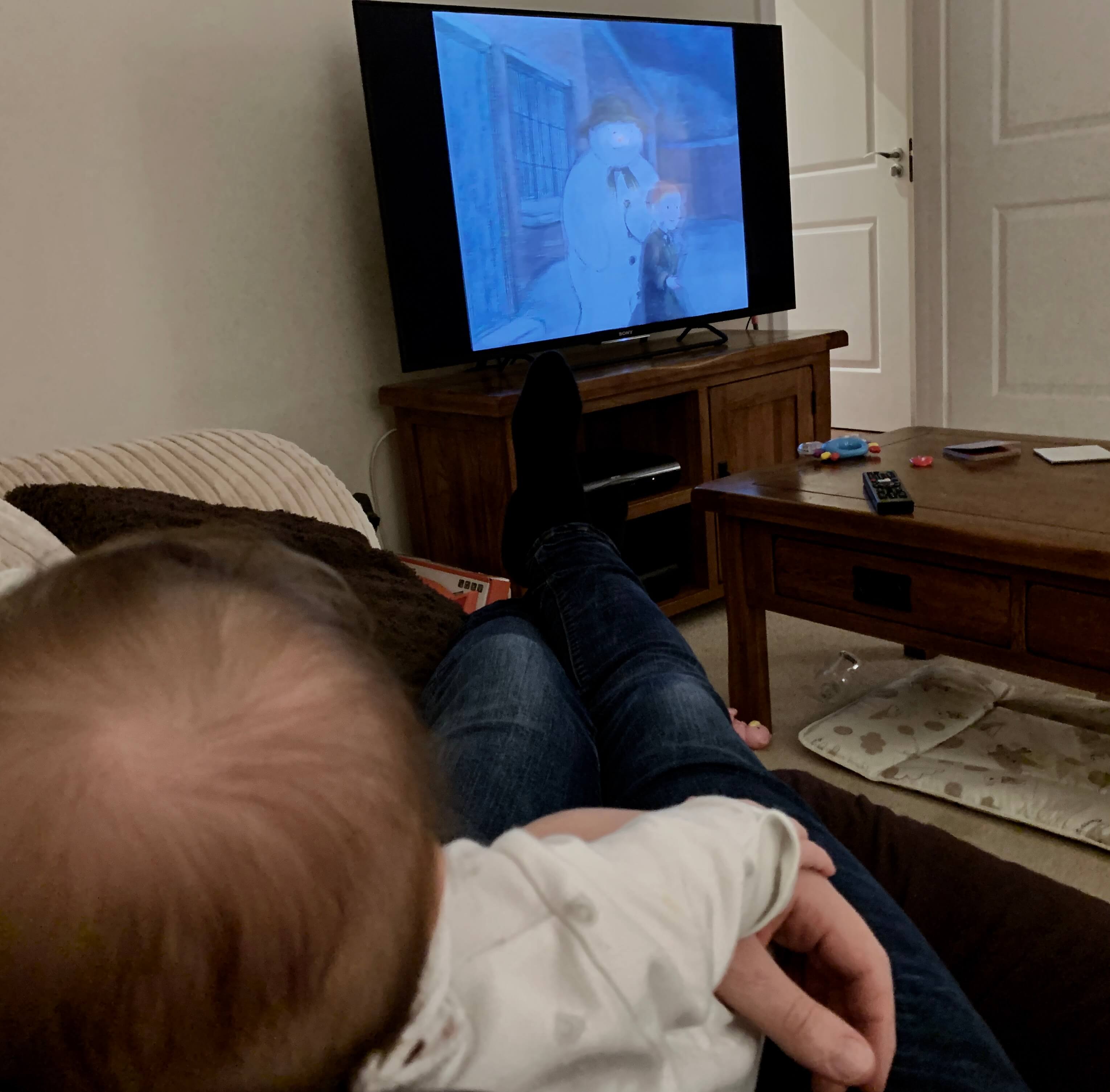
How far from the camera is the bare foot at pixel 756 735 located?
174 centimetres

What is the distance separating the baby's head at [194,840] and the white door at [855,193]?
A: 353 centimetres

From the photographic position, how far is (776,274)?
2676mm

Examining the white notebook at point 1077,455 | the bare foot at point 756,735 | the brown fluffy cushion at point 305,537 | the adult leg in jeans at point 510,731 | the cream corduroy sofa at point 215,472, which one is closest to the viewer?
the adult leg in jeans at point 510,731

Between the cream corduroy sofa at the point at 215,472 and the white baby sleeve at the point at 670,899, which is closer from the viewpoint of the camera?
the white baby sleeve at the point at 670,899

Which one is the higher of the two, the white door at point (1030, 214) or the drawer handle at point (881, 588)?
the white door at point (1030, 214)

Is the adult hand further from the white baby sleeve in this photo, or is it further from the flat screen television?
the flat screen television

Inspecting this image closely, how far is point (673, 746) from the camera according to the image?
0.76 m

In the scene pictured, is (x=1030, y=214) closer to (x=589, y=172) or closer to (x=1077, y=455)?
(x=589, y=172)

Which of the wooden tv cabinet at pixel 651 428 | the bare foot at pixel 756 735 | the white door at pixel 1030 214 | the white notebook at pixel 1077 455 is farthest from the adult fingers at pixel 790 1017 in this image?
the white door at pixel 1030 214

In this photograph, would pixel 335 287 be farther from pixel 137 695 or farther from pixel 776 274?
pixel 137 695

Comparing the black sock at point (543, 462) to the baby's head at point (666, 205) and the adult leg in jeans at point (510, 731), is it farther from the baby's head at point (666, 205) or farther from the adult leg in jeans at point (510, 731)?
the baby's head at point (666, 205)

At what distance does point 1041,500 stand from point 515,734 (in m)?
0.98

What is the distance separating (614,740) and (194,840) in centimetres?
56

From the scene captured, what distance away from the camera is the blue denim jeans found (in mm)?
604
